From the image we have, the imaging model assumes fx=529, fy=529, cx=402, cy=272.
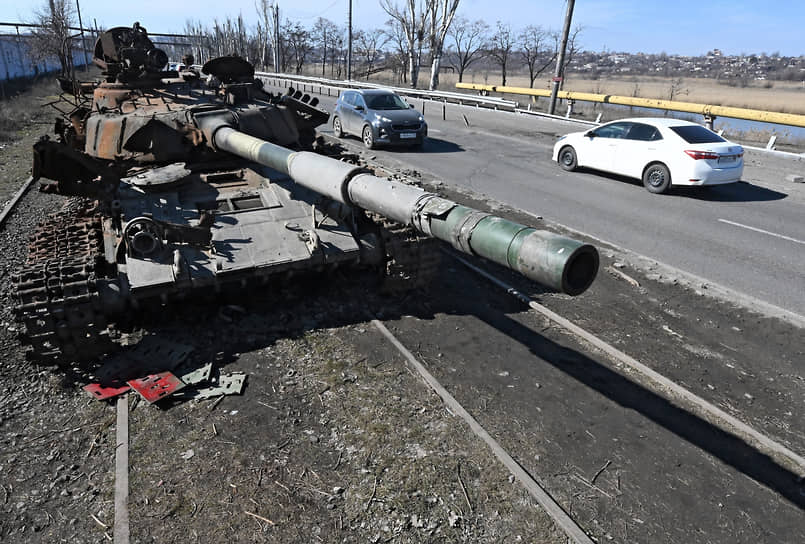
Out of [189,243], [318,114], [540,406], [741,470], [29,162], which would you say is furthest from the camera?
[29,162]

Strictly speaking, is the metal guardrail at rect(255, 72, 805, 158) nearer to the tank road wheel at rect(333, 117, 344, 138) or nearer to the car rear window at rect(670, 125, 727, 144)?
the car rear window at rect(670, 125, 727, 144)

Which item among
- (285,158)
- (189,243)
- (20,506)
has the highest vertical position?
(285,158)

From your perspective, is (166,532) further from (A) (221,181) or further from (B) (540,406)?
(A) (221,181)

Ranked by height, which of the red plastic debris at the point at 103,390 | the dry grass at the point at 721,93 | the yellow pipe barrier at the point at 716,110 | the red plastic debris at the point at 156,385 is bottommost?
the red plastic debris at the point at 103,390

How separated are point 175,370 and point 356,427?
216 centimetres

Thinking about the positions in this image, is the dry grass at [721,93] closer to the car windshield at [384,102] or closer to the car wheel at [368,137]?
the car windshield at [384,102]

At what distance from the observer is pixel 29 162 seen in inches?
627

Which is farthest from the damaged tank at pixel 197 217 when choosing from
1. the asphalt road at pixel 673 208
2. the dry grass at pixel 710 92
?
the dry grass at pixel 710 92

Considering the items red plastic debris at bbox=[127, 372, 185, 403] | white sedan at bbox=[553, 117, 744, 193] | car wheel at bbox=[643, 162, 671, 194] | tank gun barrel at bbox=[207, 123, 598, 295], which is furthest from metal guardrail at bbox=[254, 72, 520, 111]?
red plastic debris at bbox=[127, 372, 185, 403]

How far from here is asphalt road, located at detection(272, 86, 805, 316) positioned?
891cm

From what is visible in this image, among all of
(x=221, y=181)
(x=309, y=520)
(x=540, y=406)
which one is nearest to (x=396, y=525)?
(x=309, y=520)

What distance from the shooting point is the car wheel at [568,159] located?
16.1 meters

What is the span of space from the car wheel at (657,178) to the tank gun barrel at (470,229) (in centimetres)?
1134

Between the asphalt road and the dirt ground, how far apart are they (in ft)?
5.71
